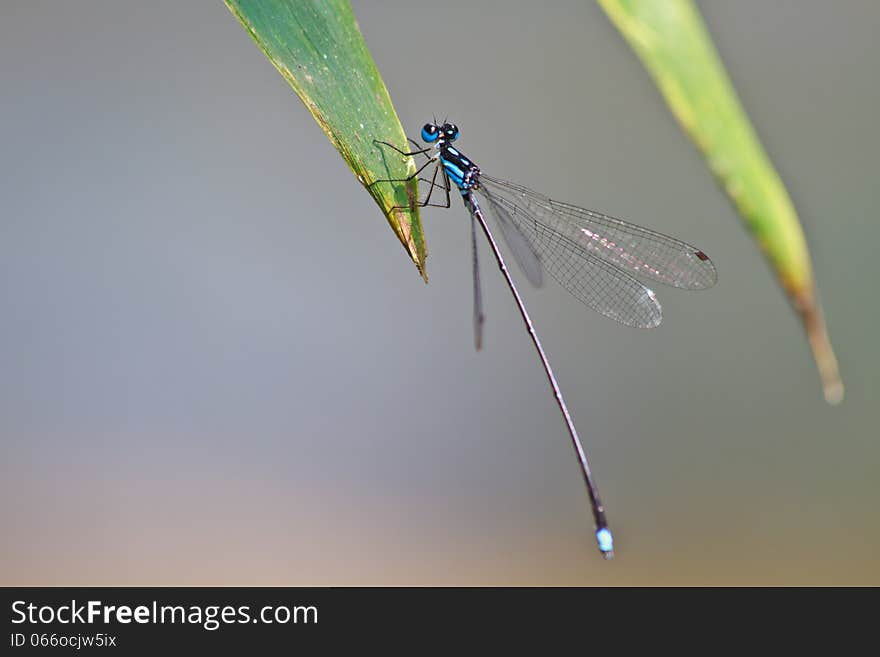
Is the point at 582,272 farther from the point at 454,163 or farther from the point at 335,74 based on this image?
the point at 335,74

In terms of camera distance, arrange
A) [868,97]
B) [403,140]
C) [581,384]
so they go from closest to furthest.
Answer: [403,140] → [581,384] → [868,97]

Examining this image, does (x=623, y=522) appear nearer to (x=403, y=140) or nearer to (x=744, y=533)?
(x=744, y=533)

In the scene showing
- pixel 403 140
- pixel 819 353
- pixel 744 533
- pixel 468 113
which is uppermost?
pixel 468 113

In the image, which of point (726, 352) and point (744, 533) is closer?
point (744, 533)

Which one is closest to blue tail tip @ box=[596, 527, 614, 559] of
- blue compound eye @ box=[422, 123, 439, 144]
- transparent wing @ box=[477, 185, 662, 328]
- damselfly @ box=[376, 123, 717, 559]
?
damselfly @ box=[376, 123, 717, 559]

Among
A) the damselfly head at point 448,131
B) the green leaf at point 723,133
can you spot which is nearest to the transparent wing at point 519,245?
the damselfly head at point 448,131

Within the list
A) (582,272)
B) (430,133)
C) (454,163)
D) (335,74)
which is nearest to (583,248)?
(582,272)

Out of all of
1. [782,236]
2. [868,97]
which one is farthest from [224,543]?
[868,97]

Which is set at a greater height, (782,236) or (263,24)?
(263,24)

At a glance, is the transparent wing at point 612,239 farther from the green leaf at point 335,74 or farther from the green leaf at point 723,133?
the green leaf at point 723,133
